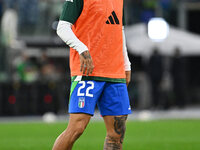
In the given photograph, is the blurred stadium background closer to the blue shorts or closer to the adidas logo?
the blue shorts

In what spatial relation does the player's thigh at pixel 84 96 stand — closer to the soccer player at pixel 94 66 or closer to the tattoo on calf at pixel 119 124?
the soccer player at pixel 94 66

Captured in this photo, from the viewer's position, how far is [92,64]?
5586mm

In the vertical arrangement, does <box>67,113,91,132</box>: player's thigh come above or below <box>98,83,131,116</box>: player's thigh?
below

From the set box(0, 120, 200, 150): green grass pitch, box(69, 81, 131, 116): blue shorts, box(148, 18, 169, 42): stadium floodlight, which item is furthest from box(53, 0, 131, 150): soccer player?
box(148, 18, 169, 42): stadium floodlight

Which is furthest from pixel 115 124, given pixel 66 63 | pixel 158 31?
pixel 158 31

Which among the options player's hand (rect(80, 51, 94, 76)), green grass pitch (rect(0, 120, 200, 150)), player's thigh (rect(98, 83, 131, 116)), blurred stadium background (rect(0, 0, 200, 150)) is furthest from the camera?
blurred stadium background (rect(0, 0, 200, 150))

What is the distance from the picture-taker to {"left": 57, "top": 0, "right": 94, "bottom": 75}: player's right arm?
18.2ft

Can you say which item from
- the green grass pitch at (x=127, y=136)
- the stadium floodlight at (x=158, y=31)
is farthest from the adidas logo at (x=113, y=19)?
the stadium floodlight at (x=158, y=31)

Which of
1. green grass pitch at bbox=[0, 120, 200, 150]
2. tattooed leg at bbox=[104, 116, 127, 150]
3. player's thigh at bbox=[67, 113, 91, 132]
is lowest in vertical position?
green grass pitch at bbox=[0, 120, 200, 150]

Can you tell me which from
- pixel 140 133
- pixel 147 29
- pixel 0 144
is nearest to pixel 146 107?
pixel 147 29

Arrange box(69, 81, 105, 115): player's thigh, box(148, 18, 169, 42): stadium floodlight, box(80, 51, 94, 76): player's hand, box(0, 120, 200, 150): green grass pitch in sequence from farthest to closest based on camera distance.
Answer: box(148, 18, 169, 42): stadium floodlight
box(0, 120, 200, 150): green grass pitch
box(69, 81, 105, 115): player's thigh
box(80, 51, 94, 76): player's hand

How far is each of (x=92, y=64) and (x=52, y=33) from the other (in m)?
22.1

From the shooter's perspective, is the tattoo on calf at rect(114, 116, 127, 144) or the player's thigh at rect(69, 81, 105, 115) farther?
the tattoo on calf at rect(114, 116, 127, 144)

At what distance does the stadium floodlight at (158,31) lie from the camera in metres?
25.3
